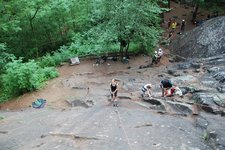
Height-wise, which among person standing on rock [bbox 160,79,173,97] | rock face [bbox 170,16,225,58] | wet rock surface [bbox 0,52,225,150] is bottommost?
wet rock surface [bbox 0,52,225,150]

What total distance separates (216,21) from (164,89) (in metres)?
12.0

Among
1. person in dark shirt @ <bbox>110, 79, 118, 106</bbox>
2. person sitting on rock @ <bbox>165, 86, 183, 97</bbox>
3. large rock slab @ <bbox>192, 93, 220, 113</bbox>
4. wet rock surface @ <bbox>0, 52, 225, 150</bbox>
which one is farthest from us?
person sitting on rock @ <bbox>165, 86, 183, 97</bbox>

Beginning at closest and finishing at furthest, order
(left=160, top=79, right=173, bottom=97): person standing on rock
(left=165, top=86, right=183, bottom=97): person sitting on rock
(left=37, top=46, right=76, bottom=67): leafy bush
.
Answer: (left=160, top=79, right=173, bottom=97): person standing on rock
(left=165, top=86, right=183, bottom=97): person sitting on rock
(left=37, top=46, right=76, bottom=67): leafy bush

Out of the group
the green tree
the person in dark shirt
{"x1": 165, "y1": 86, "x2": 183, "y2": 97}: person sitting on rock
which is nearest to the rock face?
the green tree

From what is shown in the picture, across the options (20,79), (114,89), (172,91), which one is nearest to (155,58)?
(172,91)

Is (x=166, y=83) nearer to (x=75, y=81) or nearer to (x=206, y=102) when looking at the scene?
(x=206, y=102)

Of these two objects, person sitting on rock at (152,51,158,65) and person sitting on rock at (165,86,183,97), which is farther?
person sitting on rock at (152,51,158,65)

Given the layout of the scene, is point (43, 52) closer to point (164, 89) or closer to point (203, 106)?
point (164, 89)

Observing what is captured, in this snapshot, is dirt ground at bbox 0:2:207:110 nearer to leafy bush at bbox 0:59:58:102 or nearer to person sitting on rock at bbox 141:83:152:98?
leafy bush at bbox 0:59:58:102

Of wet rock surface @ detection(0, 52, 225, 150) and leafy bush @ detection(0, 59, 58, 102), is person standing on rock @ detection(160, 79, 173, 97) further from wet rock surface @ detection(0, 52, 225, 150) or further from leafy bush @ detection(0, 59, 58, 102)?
leafy bush @ detection(0, 59, 58, 102)

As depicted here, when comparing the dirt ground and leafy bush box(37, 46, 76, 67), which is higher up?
leafy bush box(37, 46, 76, 67)

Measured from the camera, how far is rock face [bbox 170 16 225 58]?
2473 centimetres

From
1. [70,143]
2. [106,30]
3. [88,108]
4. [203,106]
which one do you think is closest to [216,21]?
[106,30]

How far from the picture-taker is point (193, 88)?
1781cm
